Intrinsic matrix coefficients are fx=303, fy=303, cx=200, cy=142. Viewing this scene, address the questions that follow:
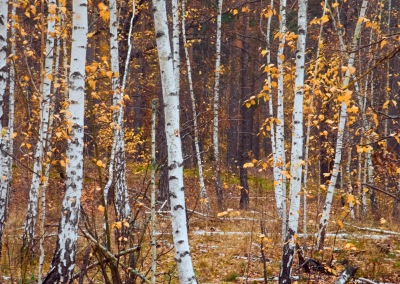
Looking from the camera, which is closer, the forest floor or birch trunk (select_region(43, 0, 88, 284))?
birch trunk (select_region(43, 0, 88, 284))

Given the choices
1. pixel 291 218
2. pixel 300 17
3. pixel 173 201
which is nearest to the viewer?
pixel 173 201

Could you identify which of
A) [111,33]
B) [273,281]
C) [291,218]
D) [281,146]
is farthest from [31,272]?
[281,146]

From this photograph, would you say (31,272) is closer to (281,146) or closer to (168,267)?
(168,267)

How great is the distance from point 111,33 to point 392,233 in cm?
791

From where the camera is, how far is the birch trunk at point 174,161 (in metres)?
2.92

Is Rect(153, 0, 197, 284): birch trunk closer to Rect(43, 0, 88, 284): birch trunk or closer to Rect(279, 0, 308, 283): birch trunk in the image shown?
Rect(43, 0, 88, 284): birch trunk

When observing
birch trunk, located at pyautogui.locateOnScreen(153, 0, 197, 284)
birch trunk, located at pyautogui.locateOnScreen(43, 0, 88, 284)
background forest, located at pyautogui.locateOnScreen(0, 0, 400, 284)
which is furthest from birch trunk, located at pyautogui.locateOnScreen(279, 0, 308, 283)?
birch trunk, located at pyautogui.locateOnScreen(43, 0, 88, 284)

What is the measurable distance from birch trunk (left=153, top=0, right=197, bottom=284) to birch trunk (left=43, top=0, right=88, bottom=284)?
3.17 ft

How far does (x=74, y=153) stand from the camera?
3.49 meters

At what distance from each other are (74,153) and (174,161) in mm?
1280

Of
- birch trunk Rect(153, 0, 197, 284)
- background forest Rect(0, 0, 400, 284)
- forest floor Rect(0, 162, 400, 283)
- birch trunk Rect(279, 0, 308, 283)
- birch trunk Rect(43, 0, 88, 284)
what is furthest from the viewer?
forest floor Rect(0, 162, 400, 283)

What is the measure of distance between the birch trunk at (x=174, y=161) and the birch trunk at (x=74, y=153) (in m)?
0.97

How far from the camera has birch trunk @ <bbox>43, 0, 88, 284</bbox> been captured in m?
3.41

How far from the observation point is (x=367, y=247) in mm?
6242
